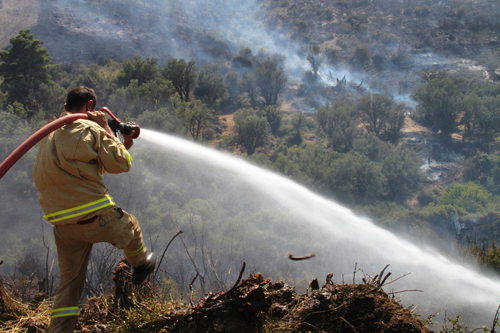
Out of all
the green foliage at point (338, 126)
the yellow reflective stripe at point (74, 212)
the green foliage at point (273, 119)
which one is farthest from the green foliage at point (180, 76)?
the yellow reflective stripe at point (74, 212)

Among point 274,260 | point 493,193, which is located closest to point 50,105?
point 274,260

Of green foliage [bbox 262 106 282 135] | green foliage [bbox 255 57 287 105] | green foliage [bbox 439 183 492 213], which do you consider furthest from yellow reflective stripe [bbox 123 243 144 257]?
green foliage [bbox 255 57 287 105]

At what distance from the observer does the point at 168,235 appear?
27.5ft

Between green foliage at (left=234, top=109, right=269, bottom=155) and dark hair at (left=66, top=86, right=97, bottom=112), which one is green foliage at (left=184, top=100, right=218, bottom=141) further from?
dark hair at (left=66, top=86, right=97, bottom=112)

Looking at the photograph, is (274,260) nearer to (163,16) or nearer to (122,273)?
(122,273)

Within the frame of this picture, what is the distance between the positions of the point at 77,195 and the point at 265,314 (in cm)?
195

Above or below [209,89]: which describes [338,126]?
below

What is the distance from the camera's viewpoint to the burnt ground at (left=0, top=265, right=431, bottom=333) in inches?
134

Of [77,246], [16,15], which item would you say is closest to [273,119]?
[77,246]

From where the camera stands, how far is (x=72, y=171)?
3.07 meters

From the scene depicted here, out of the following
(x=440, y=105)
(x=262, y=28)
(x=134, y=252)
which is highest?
(x=262, y=28)

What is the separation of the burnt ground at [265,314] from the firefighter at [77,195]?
516 millimetres

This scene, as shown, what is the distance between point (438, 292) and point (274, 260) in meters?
3.15

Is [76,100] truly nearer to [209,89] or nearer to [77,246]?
[77,246]
